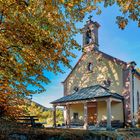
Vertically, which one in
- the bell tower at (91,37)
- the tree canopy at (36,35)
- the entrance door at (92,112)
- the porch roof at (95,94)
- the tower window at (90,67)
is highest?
the bell tower at (91,37)

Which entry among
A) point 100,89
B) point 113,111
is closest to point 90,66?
point 100,89

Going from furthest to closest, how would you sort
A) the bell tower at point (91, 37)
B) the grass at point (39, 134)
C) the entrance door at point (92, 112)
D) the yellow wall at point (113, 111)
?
the bell tower at point (91, 37)
the entrance door at point (92, 112)
the yellow wall at point (113, 111)
the grass at point (39, 134)

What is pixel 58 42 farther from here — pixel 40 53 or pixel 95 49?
pixel 95 49

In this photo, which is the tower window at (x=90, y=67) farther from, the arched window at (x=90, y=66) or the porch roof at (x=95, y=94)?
the porch roof at (x=95, y=94)

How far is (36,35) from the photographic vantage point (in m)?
8.23

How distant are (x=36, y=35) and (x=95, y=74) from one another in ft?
52.5

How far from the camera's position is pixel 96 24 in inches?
1001

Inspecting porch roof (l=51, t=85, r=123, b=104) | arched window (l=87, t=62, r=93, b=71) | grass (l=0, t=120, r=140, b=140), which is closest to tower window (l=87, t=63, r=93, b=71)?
arched window (l=87, t=62, r=93, b=71)

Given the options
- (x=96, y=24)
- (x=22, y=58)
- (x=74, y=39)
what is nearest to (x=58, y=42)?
(x=74, y=39)

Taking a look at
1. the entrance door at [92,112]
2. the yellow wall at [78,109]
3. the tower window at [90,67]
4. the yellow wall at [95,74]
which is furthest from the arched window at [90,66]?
the yellow wall at [78,109]

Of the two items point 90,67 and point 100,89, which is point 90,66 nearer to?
point 90,67

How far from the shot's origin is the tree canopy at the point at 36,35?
7.75 meters

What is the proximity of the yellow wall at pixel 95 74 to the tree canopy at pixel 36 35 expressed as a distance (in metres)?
11.6

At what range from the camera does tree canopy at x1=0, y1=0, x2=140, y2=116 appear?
7.75m
